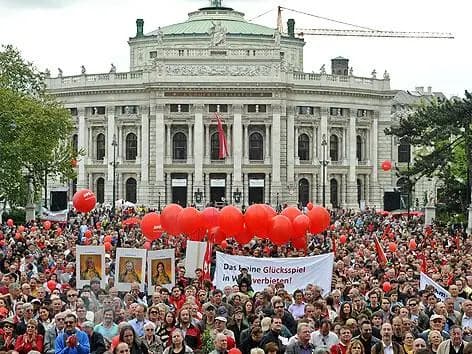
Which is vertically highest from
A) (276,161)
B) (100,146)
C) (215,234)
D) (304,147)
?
(100,146)

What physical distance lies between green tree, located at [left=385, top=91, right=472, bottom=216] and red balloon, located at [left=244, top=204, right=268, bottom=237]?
26.2m

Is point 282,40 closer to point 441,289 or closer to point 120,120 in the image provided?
point 120,120

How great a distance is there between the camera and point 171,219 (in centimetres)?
2966

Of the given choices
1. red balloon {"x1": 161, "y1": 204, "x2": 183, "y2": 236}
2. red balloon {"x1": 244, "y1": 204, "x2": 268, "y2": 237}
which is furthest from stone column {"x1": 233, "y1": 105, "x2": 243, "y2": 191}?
red balloon {"x1": 244, "y1": 204, "x2": 268, "y2": 237}

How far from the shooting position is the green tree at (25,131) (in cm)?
5503

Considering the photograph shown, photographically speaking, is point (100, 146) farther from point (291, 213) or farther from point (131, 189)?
point (291, 213)

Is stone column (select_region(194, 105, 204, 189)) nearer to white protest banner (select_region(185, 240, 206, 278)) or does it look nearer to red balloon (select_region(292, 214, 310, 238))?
red balloon (select_region(292, 214, 310, 238))

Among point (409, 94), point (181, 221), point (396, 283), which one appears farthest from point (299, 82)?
point (396, 283)

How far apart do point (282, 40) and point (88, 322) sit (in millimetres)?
89085

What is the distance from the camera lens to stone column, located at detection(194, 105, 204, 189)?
89.4 meters

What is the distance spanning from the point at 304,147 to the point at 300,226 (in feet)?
205

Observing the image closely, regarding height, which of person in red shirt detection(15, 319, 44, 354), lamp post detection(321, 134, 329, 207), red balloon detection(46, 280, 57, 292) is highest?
lamp post detection(321, 134, 329, 207)

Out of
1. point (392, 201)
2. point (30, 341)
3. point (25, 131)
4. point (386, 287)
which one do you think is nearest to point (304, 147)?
point (392, 201)

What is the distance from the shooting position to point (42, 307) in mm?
15609
